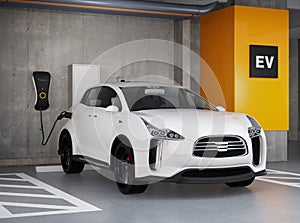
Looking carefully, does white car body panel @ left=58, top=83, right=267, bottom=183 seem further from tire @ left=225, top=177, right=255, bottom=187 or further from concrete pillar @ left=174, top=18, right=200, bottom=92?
concrete pillar @ left=174, top=18, right=200, bottom=92

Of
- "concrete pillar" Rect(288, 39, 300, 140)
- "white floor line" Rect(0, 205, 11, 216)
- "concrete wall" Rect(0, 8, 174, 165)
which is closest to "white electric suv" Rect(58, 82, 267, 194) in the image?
"white floor line" Rect(0, 205, 11, 216)

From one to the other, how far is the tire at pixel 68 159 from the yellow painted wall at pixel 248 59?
3409 mm

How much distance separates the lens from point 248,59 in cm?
1027

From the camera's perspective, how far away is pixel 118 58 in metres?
11.6

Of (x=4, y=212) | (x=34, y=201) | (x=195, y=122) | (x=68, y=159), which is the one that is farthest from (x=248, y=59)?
(x=4, y=212)

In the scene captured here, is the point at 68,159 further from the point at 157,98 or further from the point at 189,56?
the point at 189,56

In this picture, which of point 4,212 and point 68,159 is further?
point 68,159

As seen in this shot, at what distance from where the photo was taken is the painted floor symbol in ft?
18.4

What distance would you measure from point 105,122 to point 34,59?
415 centimetres

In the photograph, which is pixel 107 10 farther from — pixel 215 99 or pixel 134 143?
pixel 134 143

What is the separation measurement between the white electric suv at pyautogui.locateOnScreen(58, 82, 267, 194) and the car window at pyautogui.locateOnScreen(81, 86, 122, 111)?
0.06 feet

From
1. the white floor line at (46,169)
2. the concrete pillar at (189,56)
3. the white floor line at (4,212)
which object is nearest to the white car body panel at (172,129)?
the white floor line at (4,212)

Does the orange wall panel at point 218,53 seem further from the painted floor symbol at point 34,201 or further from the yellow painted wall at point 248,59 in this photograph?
the painted floor symbol at point 34,201

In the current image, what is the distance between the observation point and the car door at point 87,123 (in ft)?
25.1
